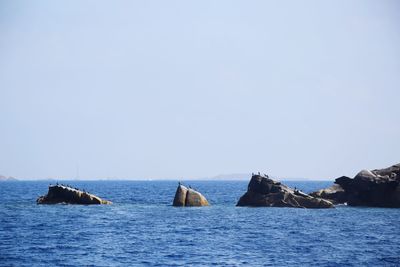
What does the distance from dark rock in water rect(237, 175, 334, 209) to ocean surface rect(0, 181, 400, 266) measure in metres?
3.66

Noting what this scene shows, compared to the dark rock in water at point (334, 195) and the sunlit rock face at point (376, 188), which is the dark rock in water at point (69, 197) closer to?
the dark rock in water at point (334, 195)

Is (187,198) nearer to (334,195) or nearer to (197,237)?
(334,195)

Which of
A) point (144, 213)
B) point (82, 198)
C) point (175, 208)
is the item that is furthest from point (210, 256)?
point (82, 198)

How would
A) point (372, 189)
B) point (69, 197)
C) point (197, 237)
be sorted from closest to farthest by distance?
1. point (197, 237)
2. point (69, 197)
3. point (372, 189)

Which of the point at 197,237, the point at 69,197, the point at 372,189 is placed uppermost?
the point at 372,189

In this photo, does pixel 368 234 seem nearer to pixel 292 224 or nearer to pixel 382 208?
pixel 292 224

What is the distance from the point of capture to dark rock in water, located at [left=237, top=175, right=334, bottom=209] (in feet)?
267

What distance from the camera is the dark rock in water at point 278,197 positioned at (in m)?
81.2

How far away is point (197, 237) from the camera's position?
169 feet

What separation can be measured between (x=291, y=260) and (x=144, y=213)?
120 feet

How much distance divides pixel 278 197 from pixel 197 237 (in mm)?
32014

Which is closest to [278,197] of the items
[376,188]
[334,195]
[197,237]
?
[334,195]

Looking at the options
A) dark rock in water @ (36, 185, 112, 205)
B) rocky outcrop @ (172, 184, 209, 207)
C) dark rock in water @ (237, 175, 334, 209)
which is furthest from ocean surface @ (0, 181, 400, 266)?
dark rock in water @ (36, 185, 112, 205)

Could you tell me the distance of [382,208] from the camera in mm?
83062
